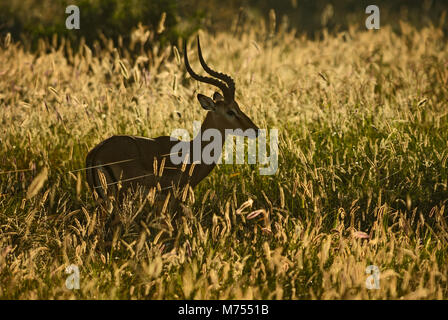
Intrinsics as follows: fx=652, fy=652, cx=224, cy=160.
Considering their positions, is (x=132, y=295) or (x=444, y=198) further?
(x=444, y=198)

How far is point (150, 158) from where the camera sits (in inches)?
189

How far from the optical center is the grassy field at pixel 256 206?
3672 millimetres

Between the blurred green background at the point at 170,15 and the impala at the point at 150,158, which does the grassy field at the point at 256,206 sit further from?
the blurred green background at the point at 170,15

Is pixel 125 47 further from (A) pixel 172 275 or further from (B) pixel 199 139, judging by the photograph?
A: (A) pixel 172 275

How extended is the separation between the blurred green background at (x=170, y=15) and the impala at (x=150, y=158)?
2.13 m

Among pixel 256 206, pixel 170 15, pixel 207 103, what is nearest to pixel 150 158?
pixel 207 103

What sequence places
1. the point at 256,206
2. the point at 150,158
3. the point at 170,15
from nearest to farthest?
the point at 150,158 < the point at 256,206 < the point at 170,15

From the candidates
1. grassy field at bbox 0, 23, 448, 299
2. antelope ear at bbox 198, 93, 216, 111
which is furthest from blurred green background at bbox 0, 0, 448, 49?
antelope ear at bbox 198, 93, 216, 111

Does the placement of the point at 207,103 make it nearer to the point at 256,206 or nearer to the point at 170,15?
the point at 256,206

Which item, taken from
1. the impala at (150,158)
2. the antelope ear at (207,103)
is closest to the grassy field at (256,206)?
the impala at (150,158)

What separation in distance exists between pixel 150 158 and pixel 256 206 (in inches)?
42.7

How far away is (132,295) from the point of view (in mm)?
3637
